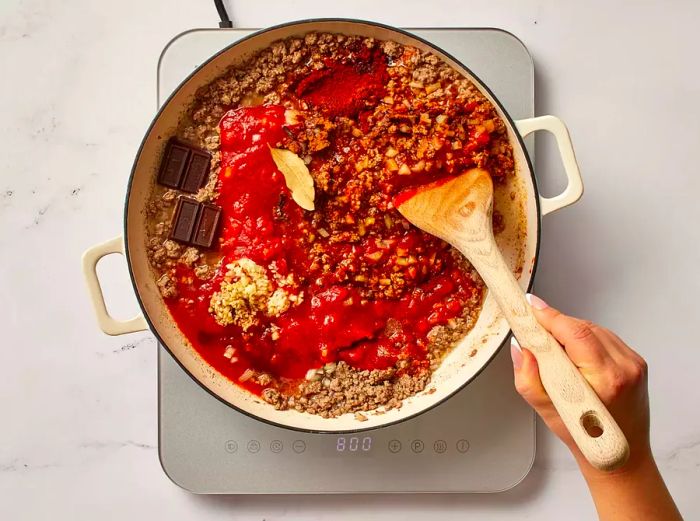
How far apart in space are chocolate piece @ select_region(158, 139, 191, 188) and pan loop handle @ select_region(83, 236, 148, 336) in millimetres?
147

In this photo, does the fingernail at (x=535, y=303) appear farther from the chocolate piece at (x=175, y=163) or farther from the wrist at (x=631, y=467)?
the chocolate piece at (x=175, y=163)

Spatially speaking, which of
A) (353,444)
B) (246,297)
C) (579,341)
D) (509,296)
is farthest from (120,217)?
(579,341)

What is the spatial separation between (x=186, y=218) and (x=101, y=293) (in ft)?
0.68

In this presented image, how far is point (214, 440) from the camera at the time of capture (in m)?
1.38

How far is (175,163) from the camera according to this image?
4.23ft

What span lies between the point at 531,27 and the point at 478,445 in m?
0.88

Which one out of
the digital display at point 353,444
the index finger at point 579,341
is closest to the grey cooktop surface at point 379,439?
the digital display at point 353,444

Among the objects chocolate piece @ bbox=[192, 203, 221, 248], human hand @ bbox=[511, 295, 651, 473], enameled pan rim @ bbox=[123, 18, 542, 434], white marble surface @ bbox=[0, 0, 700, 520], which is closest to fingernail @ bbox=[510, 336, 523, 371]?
human hand @ bbox=[511, 295, 651, 473]

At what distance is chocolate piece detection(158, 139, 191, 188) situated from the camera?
1.29 meters

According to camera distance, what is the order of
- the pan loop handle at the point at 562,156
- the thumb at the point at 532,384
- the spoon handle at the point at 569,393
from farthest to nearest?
the pan loop handle at the point at 562,156
the thumb at the point at 532,384
the spoon handle at the point at 569,393

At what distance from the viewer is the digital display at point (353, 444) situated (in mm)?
1391

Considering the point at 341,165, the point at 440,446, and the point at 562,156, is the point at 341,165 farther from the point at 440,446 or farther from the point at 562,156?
the point at 440,446

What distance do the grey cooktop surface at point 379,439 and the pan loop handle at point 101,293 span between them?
153 millimetres

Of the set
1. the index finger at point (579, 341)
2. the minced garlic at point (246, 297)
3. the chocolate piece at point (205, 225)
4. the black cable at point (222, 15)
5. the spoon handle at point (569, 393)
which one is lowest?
the minced garlic at point (246, 297)
